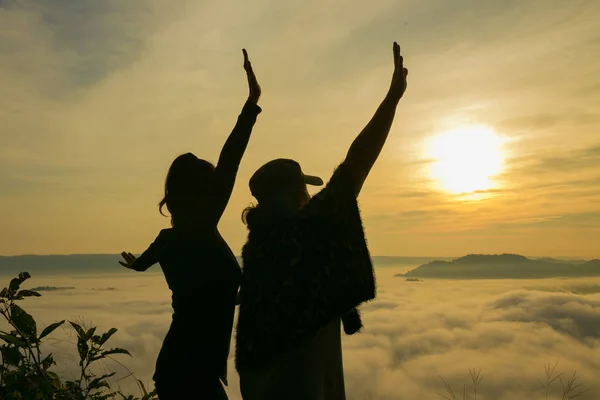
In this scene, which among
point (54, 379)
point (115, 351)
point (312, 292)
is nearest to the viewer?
point (312, 292)

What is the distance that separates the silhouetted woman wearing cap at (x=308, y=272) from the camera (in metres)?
2.58

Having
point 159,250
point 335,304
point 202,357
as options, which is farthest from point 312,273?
point 159,250

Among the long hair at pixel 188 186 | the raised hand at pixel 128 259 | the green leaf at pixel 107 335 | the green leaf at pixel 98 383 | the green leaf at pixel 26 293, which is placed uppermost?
the long hair at pixel 188 186

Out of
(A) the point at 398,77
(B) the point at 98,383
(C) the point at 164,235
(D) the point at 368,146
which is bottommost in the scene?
(B) the point at 98,383

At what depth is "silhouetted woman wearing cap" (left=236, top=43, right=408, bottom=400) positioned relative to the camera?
8.48ft

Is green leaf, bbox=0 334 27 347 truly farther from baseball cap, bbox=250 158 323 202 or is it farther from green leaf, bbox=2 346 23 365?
baseball cap, bbox=250 158 323 202

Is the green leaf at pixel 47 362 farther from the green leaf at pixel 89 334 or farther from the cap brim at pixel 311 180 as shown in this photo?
the cap brim at pixel 311 180

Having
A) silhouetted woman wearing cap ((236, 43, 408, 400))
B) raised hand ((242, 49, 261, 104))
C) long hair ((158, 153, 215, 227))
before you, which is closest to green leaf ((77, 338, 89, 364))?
long hair ((158, 153, 215, 227))

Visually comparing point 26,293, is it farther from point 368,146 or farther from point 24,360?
point 368,146

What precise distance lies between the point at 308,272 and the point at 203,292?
22.3 inches

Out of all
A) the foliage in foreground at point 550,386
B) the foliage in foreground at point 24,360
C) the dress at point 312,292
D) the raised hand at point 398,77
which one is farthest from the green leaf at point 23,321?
the foliage in foreground at point 550,386

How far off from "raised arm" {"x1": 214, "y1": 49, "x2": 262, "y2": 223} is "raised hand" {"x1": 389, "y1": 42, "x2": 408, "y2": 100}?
0.81 meters

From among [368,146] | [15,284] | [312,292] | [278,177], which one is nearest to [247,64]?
[278,177]

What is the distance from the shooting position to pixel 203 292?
9.21ft
